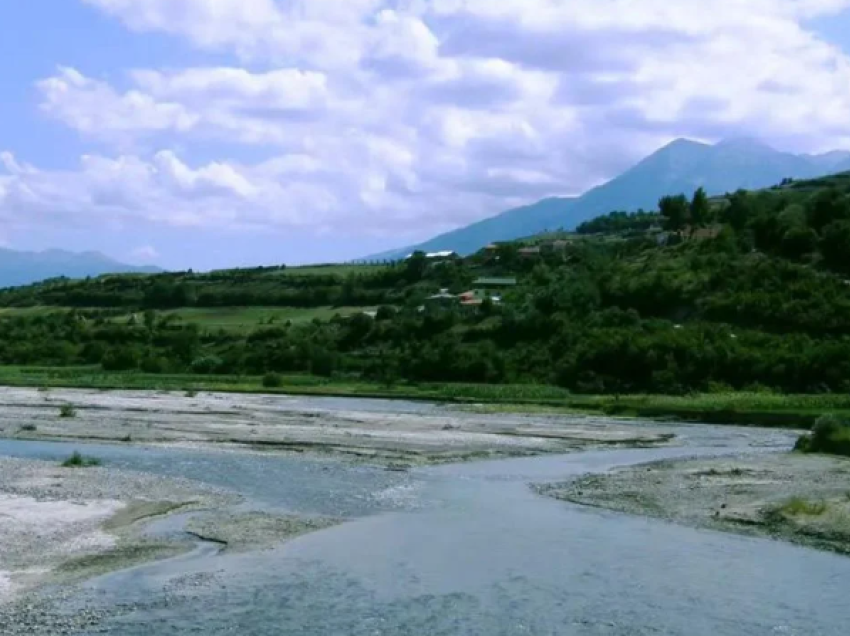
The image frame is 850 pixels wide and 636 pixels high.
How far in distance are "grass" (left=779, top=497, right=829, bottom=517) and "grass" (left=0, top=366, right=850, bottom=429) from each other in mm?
29512

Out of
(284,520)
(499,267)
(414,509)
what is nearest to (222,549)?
(284,520)

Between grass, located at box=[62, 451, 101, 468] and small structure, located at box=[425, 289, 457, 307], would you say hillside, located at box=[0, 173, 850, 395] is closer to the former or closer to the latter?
small structure, located at box=[425, 289, 457, 307]

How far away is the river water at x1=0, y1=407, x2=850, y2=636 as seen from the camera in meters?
22.8

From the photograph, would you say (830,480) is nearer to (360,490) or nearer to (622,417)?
(360,490)

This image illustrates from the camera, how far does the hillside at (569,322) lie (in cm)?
9331

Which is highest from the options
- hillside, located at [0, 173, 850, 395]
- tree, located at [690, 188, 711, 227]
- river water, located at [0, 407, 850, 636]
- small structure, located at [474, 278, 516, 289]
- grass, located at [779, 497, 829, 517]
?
tree, located at [690, 188, 711, 227]

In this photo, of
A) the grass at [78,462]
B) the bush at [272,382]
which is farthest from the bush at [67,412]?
the bush at [272,382]

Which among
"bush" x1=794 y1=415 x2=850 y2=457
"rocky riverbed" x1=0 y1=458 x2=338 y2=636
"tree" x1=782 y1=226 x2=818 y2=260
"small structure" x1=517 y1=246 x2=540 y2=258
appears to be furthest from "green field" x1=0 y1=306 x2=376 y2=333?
"rocky riverbed" x1=0 y1=458 x2=338 y2=636

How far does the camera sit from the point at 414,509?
1441 inches

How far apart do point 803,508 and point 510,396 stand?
55837 mm

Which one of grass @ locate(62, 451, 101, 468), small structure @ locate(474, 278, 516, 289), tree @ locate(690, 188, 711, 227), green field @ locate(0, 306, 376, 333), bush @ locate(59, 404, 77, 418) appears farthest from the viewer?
small structure @ locate(474, 278, 516, 289)

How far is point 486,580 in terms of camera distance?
87.2ft

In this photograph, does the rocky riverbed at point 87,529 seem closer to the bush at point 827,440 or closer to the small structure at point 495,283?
the bush at point 827,440

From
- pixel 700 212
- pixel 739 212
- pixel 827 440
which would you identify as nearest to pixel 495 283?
pixel 700 212
